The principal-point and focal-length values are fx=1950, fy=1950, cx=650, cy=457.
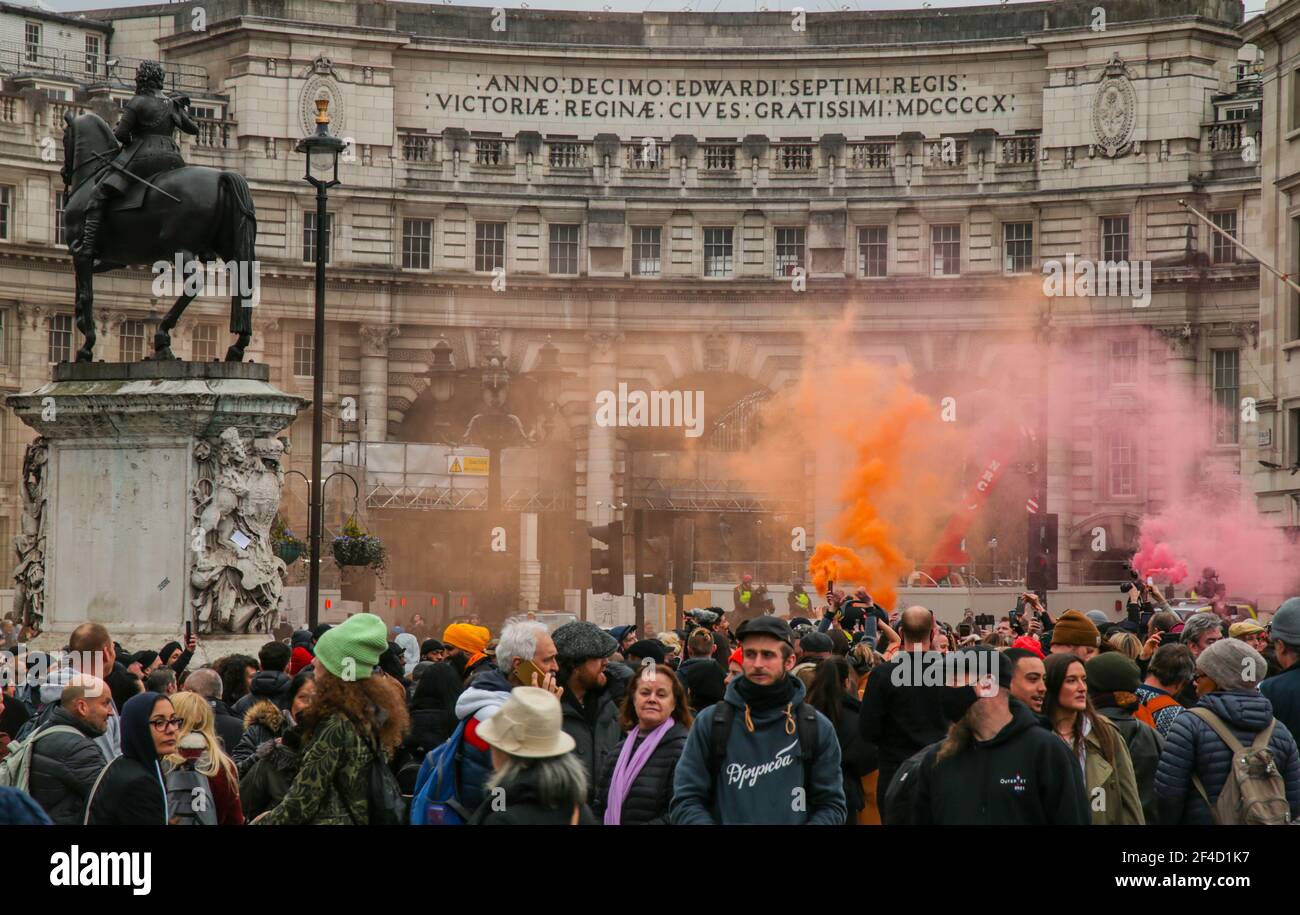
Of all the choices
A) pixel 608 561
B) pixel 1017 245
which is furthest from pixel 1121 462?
pixel 608 561

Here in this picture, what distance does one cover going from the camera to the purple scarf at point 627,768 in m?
9.46

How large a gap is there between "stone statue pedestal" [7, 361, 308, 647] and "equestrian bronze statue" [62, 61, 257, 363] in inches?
23.3

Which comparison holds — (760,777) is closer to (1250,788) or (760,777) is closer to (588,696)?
(588,696)

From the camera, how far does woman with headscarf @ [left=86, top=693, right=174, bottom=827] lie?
8.85 metres

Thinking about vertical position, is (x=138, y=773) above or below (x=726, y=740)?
below

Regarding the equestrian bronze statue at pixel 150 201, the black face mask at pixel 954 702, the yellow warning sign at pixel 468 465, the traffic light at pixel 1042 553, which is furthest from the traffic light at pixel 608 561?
the yellow warning sign at pixel 468 465

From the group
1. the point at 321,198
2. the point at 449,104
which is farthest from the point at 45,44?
→ the point at 321,198

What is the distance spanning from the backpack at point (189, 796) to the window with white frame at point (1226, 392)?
2094 inches

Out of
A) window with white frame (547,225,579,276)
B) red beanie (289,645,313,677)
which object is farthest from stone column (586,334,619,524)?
red beanie (289,645,313,677)

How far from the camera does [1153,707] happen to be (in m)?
12.0

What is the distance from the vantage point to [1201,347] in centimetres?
5981

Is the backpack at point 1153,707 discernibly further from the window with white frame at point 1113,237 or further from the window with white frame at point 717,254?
the window with white frame at point 717,254

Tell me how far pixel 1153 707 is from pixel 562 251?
51.6 metres

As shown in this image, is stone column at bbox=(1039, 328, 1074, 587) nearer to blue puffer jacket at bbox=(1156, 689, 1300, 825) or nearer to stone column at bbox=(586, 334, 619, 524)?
stone column at bbox=(586, 334, 619, 524)
